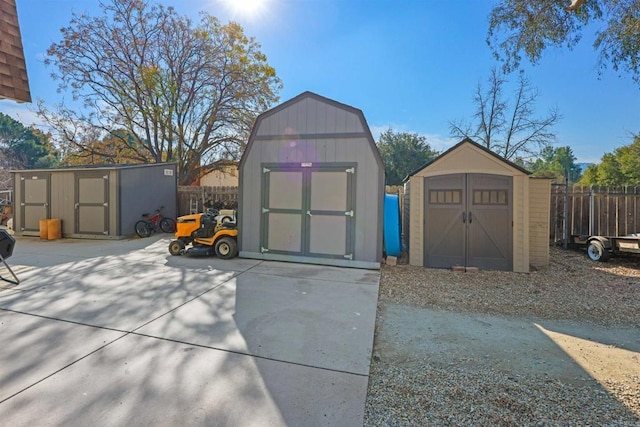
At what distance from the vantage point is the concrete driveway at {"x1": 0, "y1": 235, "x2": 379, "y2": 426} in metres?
1.79

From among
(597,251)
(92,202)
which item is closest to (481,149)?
(597,251)

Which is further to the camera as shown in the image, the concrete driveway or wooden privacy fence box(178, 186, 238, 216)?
wooden privacy fence box(178, 186, 238, 216)

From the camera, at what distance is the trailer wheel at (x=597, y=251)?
618 cm

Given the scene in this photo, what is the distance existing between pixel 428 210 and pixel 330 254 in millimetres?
2032

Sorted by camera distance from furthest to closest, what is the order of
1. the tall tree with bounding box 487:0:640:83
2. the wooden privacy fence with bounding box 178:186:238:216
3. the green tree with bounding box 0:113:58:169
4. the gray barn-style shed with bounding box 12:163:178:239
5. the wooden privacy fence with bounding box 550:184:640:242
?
the green tree with bounding box 0:113:58:169 → the wooden privacy fence with bounding box 178:186:238:216 → the gray barn-style shed with bounding box 12:163:178:239 → the wooden privacy fence with bounding box 550:184:640:242 → the tall tree with bounding box 487:0:640:83

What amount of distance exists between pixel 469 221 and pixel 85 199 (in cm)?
999

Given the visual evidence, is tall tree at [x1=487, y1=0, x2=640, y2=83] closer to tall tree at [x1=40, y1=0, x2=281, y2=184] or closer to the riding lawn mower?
the riding lawn mower

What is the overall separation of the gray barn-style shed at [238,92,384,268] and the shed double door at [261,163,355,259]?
0.7 inches

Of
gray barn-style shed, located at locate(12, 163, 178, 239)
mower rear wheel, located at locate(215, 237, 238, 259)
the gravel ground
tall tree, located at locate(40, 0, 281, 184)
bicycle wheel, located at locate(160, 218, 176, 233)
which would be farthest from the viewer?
tall tree, located at locate(40, 0, 281, 184)

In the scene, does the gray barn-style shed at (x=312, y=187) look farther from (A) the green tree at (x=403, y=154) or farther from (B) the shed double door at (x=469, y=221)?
(A) the green tree at (x=403, y=154)

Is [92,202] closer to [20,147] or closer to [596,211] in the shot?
[596,211]

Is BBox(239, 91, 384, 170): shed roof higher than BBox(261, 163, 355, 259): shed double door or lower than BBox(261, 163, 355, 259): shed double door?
higher

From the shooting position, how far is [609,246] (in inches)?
243

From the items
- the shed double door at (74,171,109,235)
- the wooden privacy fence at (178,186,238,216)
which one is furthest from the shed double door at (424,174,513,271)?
the shed double door at (74,171,109,235)
